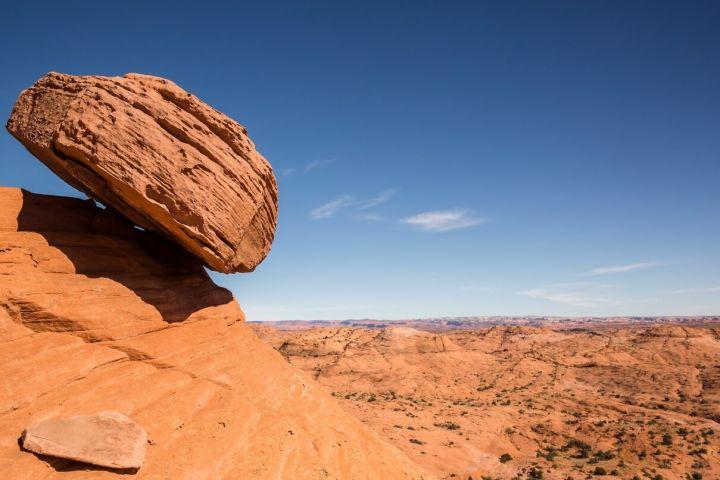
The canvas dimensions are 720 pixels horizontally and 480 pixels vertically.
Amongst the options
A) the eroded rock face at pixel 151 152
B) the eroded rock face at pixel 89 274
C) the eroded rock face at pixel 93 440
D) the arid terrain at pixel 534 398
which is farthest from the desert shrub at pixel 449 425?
the eroded rock face at pixel 93 440

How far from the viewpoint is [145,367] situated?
11.3 metres

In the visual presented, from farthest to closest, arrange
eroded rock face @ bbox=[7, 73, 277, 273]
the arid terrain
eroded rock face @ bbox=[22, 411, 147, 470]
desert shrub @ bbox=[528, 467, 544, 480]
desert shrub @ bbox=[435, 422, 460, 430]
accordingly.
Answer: desert shrub @ bbox=[435, 422, 460, 430] < the arid terrain < desert shrub @ bbox=[528, 467, 544, 480] < eroded rock face @ bbox=[7, 73, 277, 273] < eroded rock face @ bbox=[22, 411, 147, 470]

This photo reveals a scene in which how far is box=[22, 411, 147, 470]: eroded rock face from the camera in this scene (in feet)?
26.2

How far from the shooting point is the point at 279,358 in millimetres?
16469

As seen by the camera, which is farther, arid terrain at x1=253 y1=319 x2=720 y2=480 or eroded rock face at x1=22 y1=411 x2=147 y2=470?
arid terrain at x1=253 y1=319 x2=720 y2=480

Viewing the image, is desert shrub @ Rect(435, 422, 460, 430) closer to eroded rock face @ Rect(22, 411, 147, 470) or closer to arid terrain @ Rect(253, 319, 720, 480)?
arid terrain @ Rect(253, 319, 720, 480)

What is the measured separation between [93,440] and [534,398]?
168 feet

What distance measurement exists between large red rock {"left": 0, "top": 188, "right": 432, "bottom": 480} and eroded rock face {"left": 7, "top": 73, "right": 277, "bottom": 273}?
66.3 inches

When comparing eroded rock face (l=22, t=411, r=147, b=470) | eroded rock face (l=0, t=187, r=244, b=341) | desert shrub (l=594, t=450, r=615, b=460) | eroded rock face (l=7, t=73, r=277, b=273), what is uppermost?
eroded rock face (l=7, t=73, r=277, b=273)

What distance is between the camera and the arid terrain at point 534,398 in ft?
94.4

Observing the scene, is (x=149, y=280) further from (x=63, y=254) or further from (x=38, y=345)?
(x=38, y=345)

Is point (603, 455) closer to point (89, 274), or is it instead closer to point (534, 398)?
point (534, 398)

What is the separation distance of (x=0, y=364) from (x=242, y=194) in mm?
7829

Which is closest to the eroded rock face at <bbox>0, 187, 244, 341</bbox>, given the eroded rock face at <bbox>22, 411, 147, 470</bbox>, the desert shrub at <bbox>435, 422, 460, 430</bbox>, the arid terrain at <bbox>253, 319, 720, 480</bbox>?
the eroded rock face at <bbox>22, 411, 147, 470</bbox>
